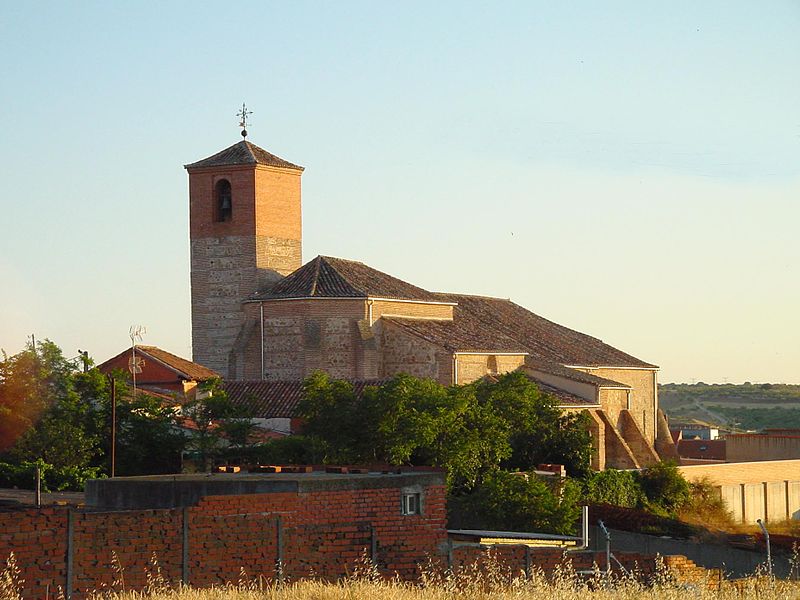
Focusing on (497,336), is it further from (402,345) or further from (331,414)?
(331,414)

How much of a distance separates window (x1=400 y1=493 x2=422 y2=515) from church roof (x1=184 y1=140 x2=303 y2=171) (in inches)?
1187

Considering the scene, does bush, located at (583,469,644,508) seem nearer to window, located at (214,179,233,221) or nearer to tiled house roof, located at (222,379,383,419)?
tiled house roof, located at (222,379,383,419)

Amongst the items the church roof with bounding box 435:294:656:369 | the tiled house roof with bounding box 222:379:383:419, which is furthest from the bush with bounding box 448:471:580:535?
the church roof with bounding box 435:294:656:369

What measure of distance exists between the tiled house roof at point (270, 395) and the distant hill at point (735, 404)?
70.8 meters

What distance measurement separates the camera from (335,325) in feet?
143

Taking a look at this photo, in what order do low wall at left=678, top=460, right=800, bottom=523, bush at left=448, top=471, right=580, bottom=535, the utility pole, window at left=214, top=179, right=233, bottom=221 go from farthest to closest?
window at left=214, top=179, right=233, bottom=221 → low wall at left=678, top=460, right=800, bottom=523 → the utility pole → bush at left=448, top=471, right=580, bottom=535

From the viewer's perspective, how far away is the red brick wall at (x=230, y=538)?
15.6 m

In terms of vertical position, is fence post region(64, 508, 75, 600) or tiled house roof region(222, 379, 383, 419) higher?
tiled house roof region(222, 379, 383, 419)

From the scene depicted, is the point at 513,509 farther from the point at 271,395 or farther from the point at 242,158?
the point at 242,158

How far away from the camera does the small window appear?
19.5m

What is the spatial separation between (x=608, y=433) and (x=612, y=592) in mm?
31041

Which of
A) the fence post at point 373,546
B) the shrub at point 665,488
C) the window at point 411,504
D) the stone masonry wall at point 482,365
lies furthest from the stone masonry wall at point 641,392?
the fence post at point 373,546

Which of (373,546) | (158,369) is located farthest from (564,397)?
(373,546)

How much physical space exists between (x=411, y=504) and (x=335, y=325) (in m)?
24.3
